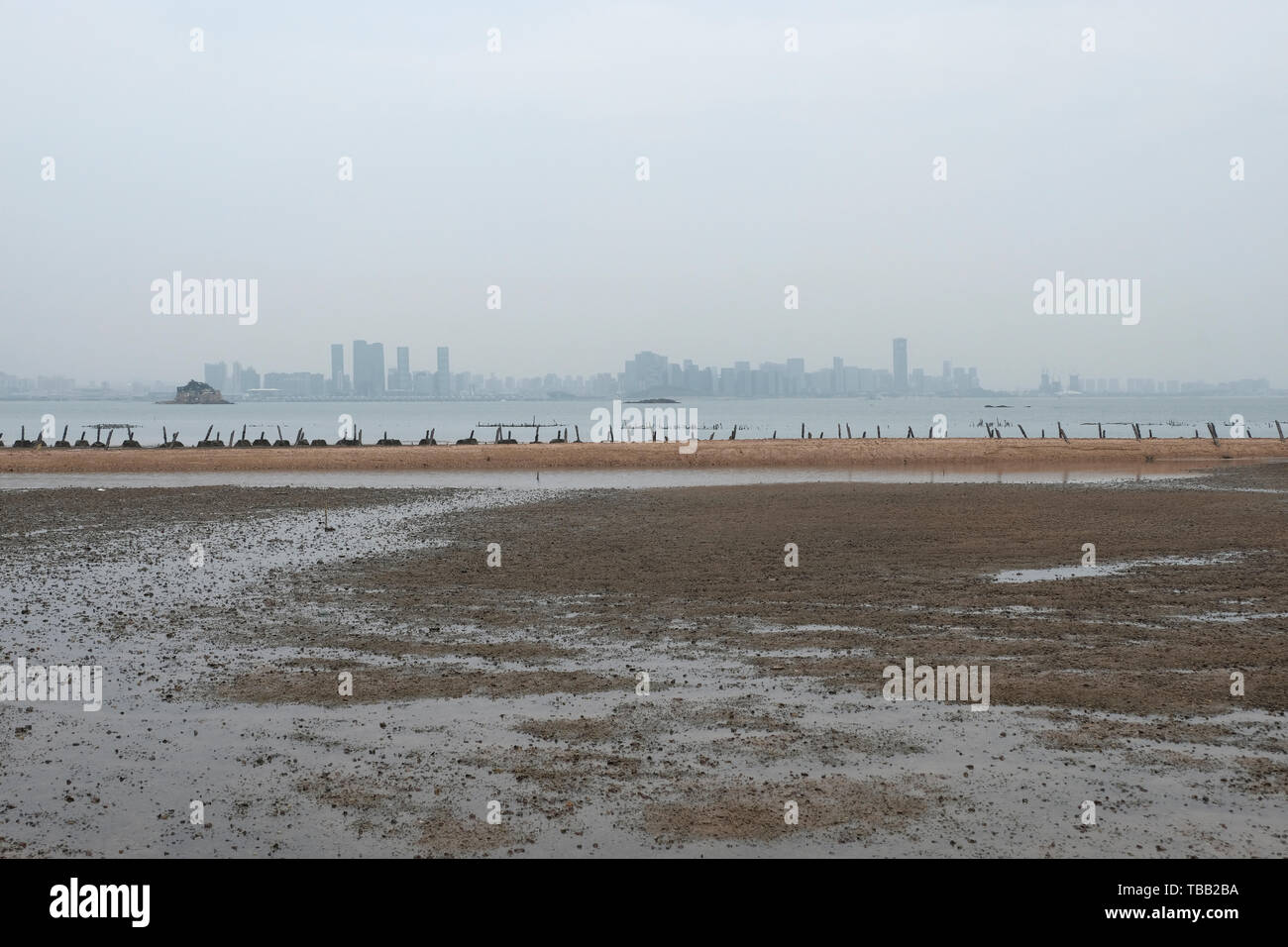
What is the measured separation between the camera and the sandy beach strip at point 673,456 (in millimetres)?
54062

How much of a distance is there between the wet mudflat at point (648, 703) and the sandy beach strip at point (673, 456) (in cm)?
3360

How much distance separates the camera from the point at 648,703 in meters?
9.78

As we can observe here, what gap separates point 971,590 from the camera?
15.8 m

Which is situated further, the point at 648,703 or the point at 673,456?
the point at 673,456

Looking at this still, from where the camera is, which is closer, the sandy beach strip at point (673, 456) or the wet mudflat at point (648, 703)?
the wet mudflat at point (648, 703)

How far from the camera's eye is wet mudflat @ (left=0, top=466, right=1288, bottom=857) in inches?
272

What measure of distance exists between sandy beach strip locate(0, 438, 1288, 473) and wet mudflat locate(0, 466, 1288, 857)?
33602 mm

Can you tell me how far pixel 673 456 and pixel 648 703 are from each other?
161 ft

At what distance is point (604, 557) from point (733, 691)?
9.86 metres

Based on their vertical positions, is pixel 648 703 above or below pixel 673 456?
below

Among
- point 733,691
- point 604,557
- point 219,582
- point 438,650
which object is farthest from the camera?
point 604,557

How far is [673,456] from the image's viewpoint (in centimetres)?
5881
